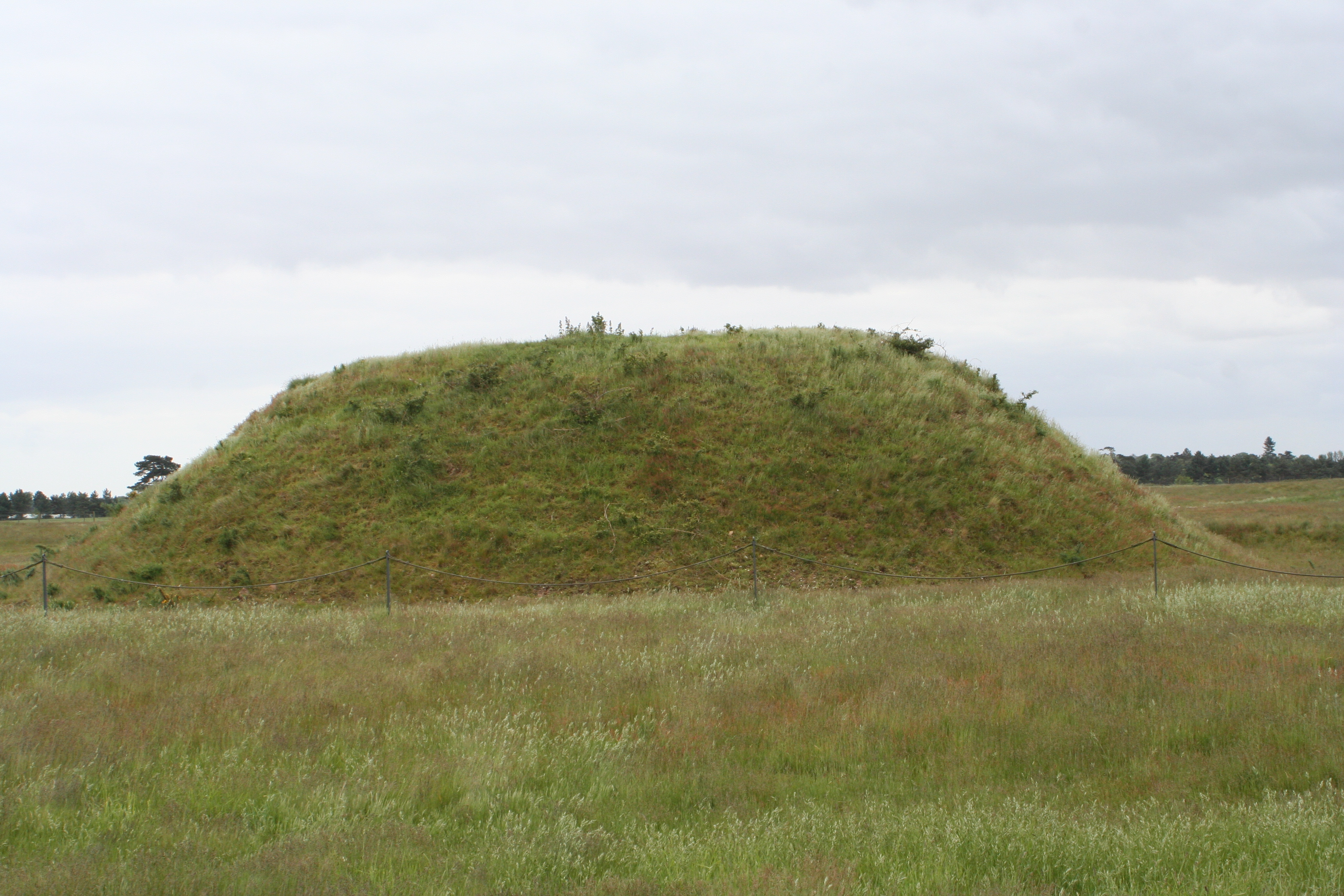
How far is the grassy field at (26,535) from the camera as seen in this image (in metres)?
46.1

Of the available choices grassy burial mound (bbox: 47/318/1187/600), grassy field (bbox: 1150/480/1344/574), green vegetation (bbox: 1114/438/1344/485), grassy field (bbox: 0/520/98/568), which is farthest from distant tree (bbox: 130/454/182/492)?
green vegetation (bbox: 1114/438/1344/485)


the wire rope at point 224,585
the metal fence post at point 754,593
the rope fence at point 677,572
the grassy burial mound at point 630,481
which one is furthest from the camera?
the grassy burial mound at point 630,481

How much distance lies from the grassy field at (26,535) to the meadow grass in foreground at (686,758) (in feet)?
118

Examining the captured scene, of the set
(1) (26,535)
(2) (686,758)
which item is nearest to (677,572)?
(2) (686,758)

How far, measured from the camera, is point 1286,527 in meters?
30.8

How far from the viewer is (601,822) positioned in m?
5.98

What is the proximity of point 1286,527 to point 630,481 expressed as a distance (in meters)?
24.6

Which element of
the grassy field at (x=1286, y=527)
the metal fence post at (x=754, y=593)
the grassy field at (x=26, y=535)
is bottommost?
the grassy field at (x=1286, y=527)

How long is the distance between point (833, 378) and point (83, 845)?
76.0 ft

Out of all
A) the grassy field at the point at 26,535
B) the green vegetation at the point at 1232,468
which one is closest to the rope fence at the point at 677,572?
the grassy field at the point at 26,535

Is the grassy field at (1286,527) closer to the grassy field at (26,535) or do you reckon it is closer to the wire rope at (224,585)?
the wire rope at (224,585)

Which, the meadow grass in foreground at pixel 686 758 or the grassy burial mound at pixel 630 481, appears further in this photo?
the grassy burial mound at pixel 630 481

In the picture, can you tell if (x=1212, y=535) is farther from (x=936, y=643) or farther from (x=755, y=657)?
Answer: (x=755, y=657)

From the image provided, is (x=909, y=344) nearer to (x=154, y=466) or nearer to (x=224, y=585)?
(x=224, y=585)
